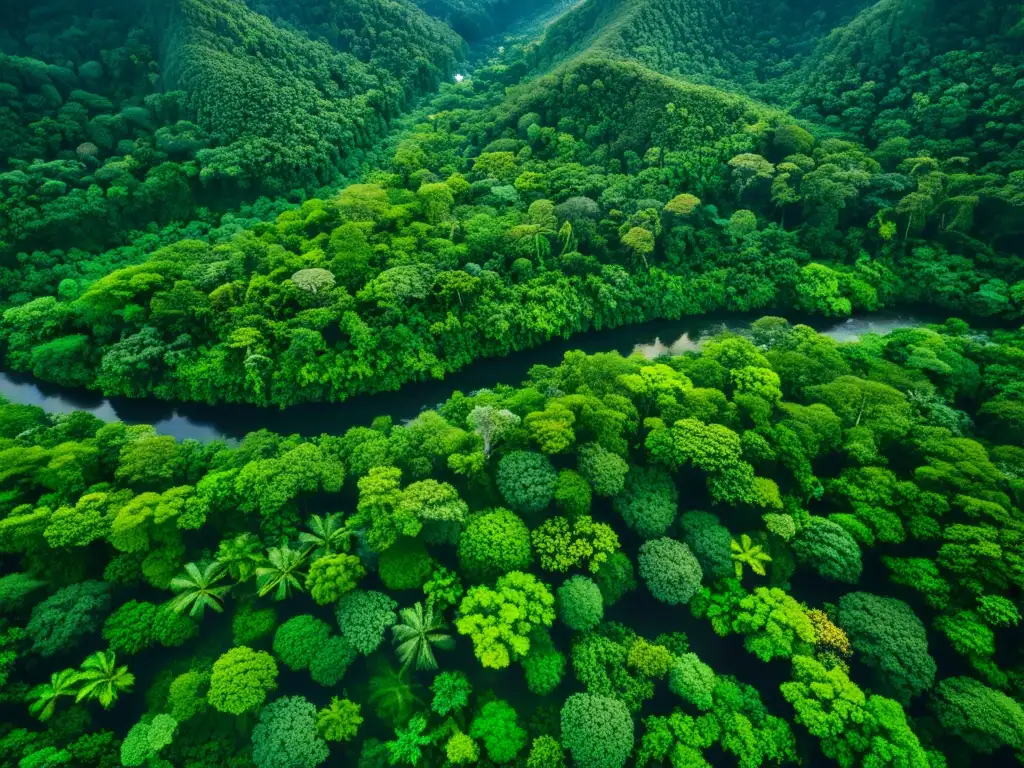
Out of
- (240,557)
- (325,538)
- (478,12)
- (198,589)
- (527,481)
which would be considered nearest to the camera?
(198,589)

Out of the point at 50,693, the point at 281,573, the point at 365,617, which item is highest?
the point at 365,617

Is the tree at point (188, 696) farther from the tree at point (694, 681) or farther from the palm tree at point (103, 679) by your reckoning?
the tree at point (694, 681)

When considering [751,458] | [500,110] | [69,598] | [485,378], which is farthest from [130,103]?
[751,458]

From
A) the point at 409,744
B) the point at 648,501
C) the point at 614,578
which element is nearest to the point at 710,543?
the point at 648,501

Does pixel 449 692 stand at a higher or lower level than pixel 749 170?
lower

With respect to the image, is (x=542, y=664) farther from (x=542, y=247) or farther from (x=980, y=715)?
(x=542, y=247)

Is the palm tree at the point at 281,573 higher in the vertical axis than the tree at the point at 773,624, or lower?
lower

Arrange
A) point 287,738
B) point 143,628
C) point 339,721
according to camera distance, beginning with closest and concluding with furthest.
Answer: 1. point 287,738
2. point 339,721
3. point 143,628

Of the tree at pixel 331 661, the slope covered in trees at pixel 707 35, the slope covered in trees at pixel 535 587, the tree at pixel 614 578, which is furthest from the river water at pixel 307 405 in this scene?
the slope covered in trees at pixel 707 35
